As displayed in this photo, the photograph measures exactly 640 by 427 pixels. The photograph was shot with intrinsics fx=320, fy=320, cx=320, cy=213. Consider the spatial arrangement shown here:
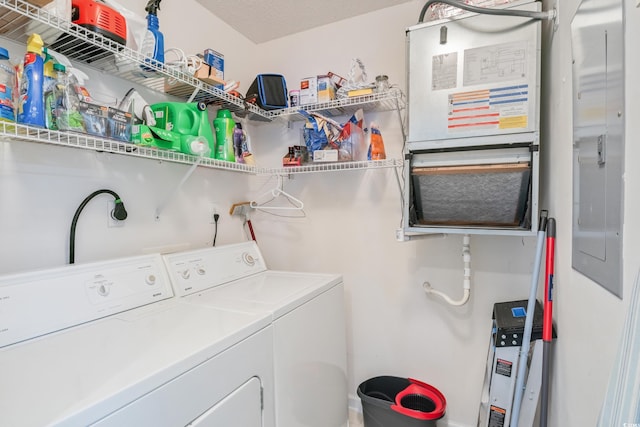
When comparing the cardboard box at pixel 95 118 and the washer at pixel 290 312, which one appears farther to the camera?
the washer at pixel 290 312

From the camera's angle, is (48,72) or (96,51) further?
(96,51)

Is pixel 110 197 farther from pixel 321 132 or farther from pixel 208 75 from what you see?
pixel 321 132

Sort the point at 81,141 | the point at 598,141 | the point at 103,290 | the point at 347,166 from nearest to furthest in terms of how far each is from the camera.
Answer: the point at 598,141 < the point at 81,141 < the point at 103,290 < the point at 347,166

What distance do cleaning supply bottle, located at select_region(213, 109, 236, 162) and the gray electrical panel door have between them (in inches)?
65.0

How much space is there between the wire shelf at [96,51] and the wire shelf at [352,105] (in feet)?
1.37

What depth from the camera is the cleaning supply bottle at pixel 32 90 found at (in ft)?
3.49

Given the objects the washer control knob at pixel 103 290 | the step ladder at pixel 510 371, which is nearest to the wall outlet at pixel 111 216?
the washer control knob at pixel 103 290

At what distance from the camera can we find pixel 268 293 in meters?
1.64

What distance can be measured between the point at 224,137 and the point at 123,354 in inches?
51.4

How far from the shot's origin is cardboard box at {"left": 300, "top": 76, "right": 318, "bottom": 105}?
2.14m

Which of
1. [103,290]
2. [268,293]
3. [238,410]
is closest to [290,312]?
[268,293]

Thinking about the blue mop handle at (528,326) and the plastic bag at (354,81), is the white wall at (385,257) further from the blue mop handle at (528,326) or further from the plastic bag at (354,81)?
the blue mop handle at (528,326)

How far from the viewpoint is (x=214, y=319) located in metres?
1.27

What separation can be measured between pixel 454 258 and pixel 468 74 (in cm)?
108
